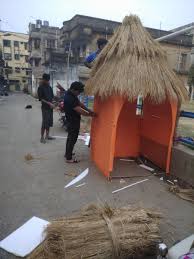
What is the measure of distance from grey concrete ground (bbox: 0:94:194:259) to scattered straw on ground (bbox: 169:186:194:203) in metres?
0.12

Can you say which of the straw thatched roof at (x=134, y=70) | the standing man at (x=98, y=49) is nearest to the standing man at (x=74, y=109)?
the straw thatched roof at (x=134, y=70)

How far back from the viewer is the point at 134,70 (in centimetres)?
427

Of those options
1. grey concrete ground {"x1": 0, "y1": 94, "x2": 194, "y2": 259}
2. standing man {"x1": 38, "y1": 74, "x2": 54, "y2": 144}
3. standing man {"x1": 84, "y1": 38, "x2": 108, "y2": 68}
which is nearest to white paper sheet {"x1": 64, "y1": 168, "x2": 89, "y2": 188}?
grey concrete ground {"x1": 0, "y1": 94, "x2": 194, "y2": 259}

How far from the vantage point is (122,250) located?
2430mm

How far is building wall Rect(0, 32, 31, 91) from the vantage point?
5625cm

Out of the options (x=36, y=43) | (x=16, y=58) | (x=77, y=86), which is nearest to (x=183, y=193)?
(x=77, y=86)

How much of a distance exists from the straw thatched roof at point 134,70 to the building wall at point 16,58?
53.8 m

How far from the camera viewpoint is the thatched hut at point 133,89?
13.8 ft

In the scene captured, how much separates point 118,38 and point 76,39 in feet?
79.1

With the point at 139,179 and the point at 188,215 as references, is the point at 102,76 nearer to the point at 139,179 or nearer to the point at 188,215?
the point at 139,179

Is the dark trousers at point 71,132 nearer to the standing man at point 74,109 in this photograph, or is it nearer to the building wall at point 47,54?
the standing man at point 74,109

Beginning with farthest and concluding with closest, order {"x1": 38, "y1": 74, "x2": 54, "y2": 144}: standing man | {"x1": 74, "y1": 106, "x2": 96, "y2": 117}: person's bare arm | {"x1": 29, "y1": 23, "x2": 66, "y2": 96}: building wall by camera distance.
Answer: {"x1": 29, "y1": 23, "x2": 66, "y2": 96}: building wall
{"x1": 38, "y1": 74, "x2": 54, "y2": 144}: standing man
{"x1": 74, "y1": 106, "x2": 96, "y2": 117}: person's bare arm

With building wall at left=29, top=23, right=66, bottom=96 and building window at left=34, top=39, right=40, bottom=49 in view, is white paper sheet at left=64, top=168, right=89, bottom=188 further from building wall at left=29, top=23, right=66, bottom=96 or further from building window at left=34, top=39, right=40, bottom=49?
building window at left=34, top=39, right=40, bottom=49

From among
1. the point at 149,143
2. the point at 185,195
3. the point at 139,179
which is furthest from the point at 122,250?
the point at 149,143
